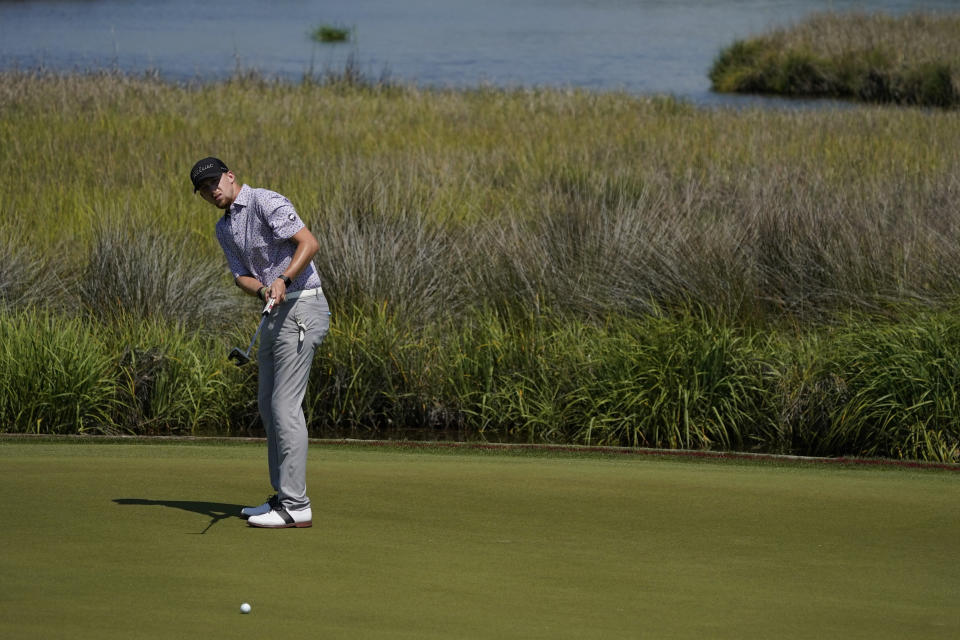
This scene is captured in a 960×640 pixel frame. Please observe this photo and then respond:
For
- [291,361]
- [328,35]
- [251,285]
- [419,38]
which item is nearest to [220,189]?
[251,285]

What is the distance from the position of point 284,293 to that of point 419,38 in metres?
66.7

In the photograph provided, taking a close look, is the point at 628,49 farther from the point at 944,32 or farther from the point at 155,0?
the point at 155,0

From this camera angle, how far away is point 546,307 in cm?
1123

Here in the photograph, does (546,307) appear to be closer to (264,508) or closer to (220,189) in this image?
(220,189)

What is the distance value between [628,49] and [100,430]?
58794mm

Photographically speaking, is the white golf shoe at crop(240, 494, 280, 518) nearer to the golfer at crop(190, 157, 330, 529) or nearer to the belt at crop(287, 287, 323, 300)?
the golfer at crop(190, 157, 330, 529)

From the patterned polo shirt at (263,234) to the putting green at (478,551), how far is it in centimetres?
101

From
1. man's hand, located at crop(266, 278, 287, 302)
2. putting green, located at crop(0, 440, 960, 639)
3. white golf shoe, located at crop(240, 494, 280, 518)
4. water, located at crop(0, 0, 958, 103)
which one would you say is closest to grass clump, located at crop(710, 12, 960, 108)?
water, located at crop(0, 0, 958, 103)

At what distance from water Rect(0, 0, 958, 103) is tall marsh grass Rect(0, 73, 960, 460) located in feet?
56.4

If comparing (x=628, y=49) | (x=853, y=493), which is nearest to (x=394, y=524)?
(x=853, y=493)

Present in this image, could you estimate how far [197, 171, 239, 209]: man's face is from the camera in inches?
228

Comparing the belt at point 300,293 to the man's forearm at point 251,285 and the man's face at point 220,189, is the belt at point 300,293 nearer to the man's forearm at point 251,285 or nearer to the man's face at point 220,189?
the man's forearm at point 251,285

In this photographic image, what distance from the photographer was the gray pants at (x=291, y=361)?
5.69 m

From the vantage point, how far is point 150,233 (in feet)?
42.2
